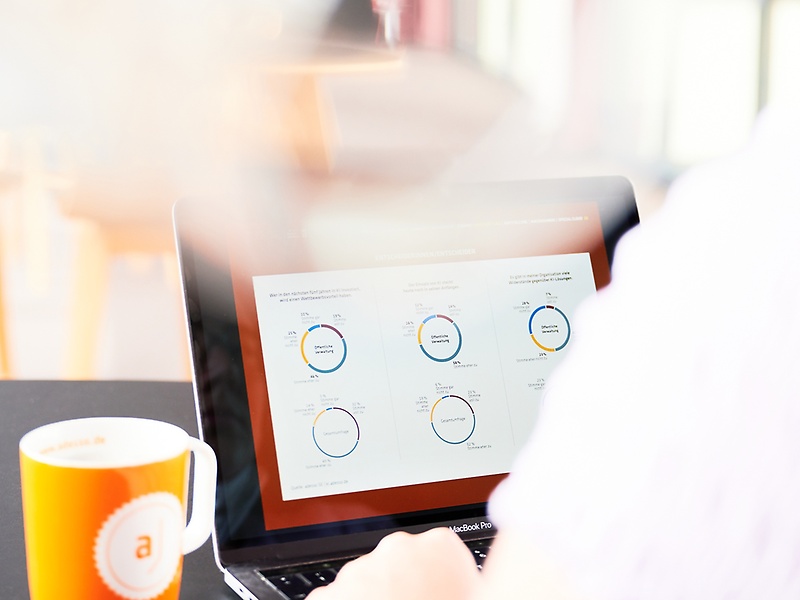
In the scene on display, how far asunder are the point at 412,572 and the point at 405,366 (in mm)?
238

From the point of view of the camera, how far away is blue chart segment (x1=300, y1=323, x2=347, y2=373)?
540 mm

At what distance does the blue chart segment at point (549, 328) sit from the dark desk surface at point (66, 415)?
0.82ft

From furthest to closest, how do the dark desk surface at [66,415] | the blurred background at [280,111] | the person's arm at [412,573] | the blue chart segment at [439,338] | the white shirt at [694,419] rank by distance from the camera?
1. the blurred background at [280,111]
2. the blue chart segment at [439,338]
3. the dark desk surface at [66,415]
4. the person's arm at [412,573]
5. the white shirt at [694,419]

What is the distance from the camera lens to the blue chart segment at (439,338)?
0.56 meters

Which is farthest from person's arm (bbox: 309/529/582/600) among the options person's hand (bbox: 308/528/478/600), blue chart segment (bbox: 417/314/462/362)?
blue chart segment (bbox: 417/314/462/362)

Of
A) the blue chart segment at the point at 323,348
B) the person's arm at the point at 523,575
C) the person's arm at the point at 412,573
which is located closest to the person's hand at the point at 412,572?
the person's arm at the point at 412,573

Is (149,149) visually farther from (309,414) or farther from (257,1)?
(309,414)

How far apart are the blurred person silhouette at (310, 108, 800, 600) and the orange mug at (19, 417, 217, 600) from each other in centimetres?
19

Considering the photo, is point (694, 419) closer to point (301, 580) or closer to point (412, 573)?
point (412, 573)

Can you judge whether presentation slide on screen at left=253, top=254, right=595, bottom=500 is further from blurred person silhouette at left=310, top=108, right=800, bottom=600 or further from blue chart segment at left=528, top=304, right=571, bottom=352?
blurred person silhouette at left=310, top=108, right=800, bottom=600

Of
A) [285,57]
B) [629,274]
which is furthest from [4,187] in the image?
[629,274]

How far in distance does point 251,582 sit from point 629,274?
0.31m

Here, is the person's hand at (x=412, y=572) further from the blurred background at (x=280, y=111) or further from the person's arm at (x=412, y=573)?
the blurred background at (x=280, y=111)

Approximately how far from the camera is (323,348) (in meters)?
0.54
